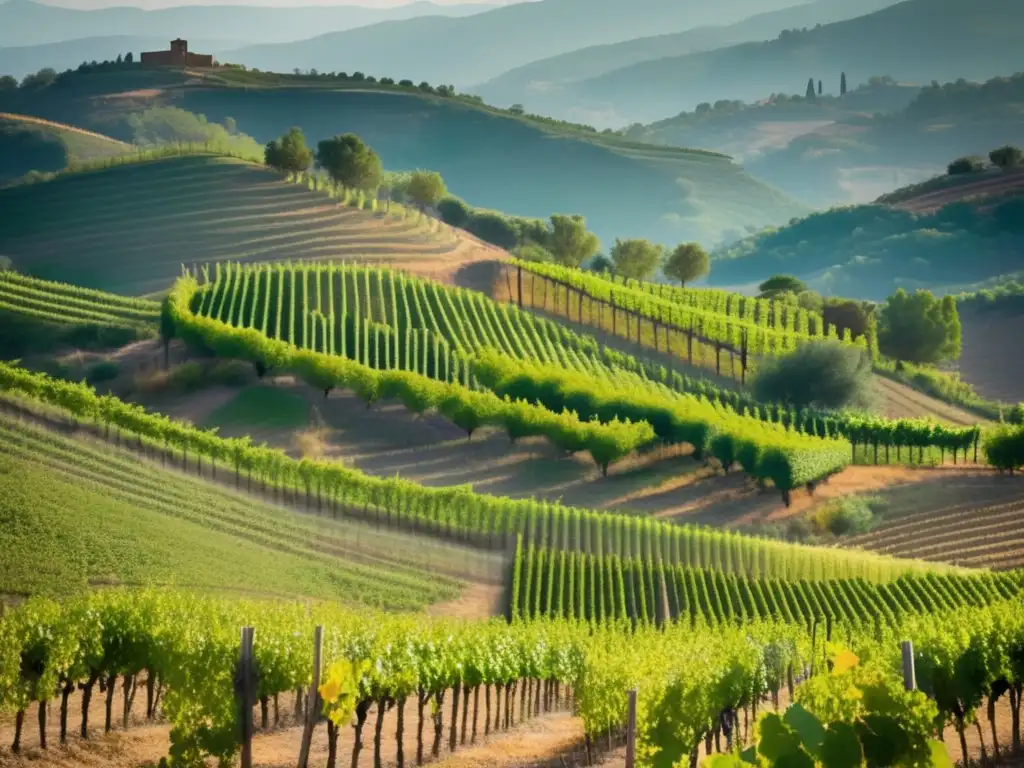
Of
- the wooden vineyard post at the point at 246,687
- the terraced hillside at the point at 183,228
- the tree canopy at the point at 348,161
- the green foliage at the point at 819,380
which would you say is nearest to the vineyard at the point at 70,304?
the terraced hillside at the point at 183,228

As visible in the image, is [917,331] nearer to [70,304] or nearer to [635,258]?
[635,258]

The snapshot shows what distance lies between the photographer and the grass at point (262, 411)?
56188 mm

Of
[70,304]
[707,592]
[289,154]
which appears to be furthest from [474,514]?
[289,154]

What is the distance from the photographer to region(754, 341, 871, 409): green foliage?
63.8 metres

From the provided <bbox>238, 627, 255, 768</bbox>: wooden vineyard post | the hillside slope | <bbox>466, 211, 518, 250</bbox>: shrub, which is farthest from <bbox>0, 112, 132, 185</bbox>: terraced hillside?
<bbox>238, 627, 255, 768</bbox>: wooden vineyard post

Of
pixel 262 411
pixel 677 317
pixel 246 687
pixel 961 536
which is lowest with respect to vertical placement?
pixel 961 536

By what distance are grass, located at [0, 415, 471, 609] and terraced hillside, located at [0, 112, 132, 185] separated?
79.4 metres

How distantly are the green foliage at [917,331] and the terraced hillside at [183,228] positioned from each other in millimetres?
25195

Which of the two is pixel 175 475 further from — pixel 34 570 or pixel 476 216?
pixel 476 216

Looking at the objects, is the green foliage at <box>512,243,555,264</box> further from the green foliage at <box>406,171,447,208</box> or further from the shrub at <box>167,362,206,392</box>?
the shrub at <box>167,362,206,392</box>

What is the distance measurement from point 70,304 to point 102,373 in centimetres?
1162

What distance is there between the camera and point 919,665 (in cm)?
2184

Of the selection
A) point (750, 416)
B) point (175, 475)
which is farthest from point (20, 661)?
point (750, 416)

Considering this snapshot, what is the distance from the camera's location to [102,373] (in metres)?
61.8
